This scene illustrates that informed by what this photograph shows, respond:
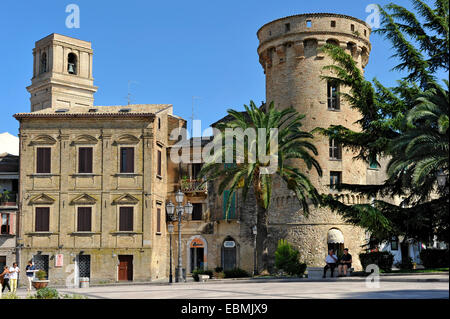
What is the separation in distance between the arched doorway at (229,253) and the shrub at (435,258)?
50.2 feet

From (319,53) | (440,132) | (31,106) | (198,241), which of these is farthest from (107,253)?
(31,106)

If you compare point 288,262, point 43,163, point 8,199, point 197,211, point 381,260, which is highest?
point 43,163

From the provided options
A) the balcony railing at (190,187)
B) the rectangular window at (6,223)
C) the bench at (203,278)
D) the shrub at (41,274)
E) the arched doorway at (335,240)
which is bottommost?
the shrub at (41,274)

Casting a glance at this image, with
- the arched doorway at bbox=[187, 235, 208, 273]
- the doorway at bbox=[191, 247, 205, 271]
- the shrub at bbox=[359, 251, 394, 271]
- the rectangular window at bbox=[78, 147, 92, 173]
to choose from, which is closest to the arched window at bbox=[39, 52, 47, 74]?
the rectangular window at bbox=[78, 147, 92, 173]

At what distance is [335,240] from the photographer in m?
40.6

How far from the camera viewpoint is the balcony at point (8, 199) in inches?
1658

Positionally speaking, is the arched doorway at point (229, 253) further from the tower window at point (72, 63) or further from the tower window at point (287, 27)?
the tower window at point (72, 63)

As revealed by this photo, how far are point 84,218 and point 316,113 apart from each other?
15910 mm

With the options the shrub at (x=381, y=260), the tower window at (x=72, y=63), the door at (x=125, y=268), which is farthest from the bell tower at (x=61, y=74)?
the shrub at (x=381, y=260)

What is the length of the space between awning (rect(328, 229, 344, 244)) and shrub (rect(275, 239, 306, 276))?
570cm

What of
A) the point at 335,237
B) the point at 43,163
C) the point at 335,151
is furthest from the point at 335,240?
the point at 43,163

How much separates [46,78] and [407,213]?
43345 millimetres

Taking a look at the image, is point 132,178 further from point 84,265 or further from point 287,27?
point 287,27

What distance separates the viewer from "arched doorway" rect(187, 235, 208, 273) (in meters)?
45.4
